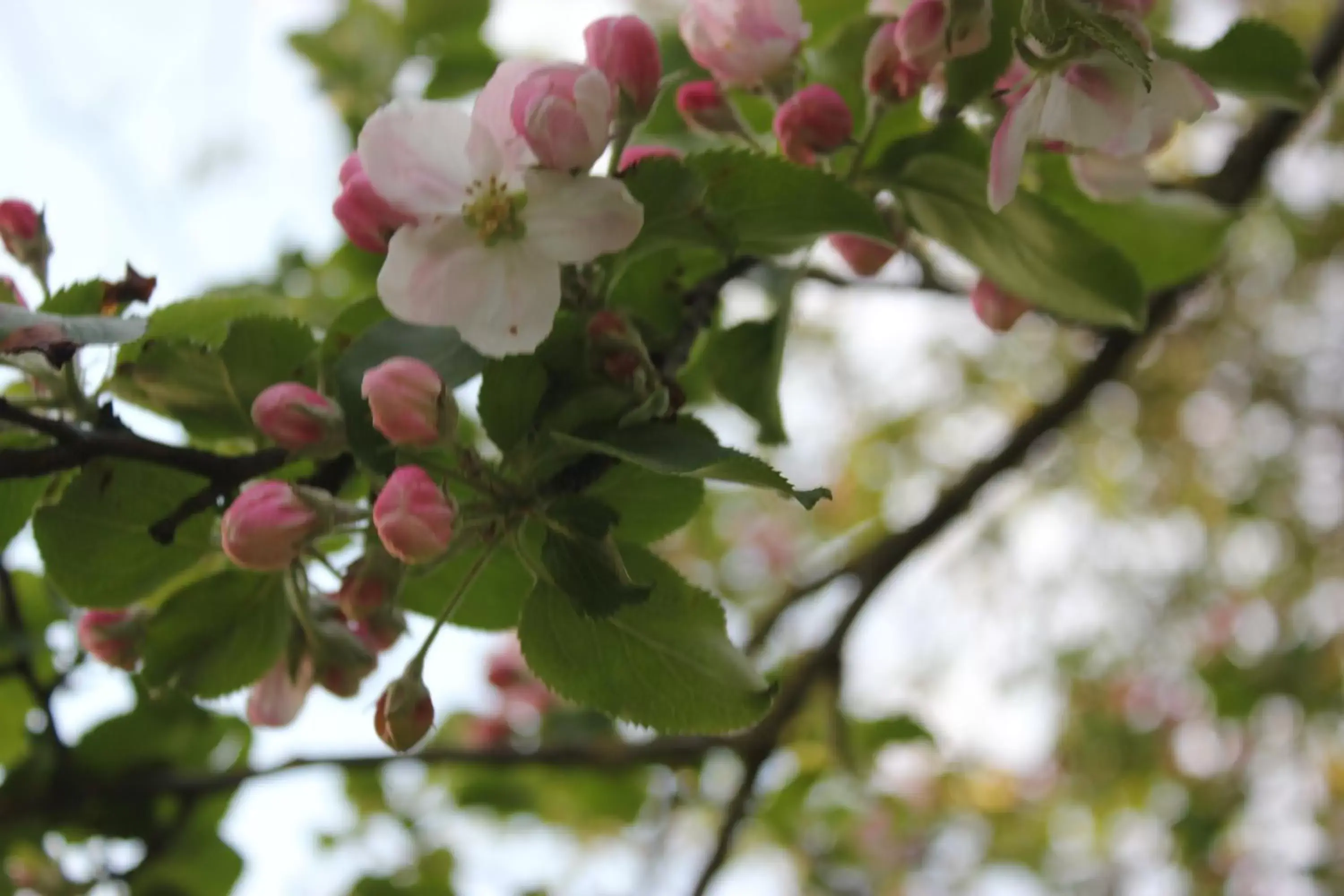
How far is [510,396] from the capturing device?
1.80 feet

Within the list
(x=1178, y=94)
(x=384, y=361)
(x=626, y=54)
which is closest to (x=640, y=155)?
(x=626, y=54)

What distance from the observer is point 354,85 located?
111 centimetres

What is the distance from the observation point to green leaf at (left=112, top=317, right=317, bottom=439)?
0.58 m

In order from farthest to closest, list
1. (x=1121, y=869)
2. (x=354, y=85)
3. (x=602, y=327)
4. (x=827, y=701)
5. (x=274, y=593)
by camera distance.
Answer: (x=1121, y=869)
(x=827, y=701)
(x=354, y=85)
(x=274, y=593)
(x=602, y=327)

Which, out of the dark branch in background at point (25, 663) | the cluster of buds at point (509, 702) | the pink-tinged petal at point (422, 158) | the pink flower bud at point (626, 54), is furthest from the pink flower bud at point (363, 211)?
the cluster of buds at point (509, 702)

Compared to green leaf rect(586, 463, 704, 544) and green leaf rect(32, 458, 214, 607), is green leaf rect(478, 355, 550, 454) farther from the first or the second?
green leaf rect(32, 458, 214, 607)

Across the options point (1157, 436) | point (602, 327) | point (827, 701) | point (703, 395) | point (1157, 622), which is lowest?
point (1157, 622)

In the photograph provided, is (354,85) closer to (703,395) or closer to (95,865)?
(703,395)

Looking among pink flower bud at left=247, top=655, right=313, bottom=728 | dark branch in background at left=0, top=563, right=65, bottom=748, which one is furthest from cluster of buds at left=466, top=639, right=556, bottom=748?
pink flower bud at left=247, top=655, right=313, bottom=728

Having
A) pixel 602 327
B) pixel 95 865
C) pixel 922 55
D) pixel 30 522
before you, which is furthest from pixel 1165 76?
pixel 95 865

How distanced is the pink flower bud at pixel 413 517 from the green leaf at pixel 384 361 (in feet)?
0.20

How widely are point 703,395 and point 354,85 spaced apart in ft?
1.45

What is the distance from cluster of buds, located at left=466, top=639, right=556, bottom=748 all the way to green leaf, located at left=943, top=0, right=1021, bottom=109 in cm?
93

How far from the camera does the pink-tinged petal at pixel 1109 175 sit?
64 centimetres
